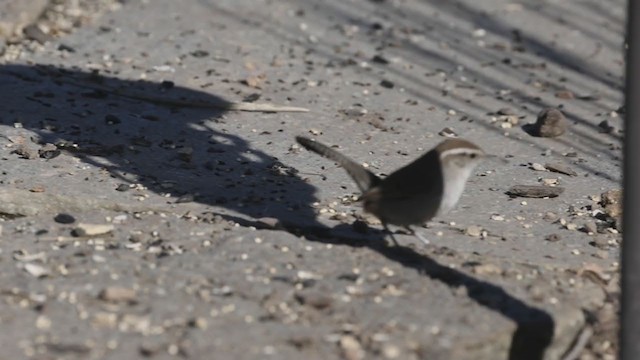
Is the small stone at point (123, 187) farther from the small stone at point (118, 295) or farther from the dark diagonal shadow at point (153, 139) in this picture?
the small stone at point (118, 295)

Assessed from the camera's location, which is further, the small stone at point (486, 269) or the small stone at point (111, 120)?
the small stone at point (111, 120)

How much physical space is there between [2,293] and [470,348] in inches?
74.4

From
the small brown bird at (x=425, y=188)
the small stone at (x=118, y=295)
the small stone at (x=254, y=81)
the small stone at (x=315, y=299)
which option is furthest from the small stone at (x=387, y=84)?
the small stone at (x=118, y=295)

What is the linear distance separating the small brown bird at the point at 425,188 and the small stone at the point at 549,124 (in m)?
2.61

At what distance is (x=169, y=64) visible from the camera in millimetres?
9797

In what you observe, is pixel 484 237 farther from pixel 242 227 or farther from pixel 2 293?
pixel 2 293

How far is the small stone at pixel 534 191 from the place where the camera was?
7.46 metres

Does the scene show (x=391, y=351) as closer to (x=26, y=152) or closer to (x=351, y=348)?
(x=351, y=348)

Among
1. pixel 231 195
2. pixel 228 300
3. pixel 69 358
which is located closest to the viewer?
pixel 69 358

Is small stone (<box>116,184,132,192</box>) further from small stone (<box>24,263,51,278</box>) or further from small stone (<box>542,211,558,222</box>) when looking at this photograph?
small stone (<box>542,211,558,222</box>)

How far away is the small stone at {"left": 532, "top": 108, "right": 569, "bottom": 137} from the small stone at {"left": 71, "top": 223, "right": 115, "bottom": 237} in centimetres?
342

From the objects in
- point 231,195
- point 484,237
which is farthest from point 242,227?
point 484,237

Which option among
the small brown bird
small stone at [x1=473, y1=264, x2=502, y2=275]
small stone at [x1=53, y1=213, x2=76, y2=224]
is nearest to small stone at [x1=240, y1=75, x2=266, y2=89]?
small stone at [x1=53, y1=213, x2=76, y2=224]

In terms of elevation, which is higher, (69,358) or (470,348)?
(470,348)
